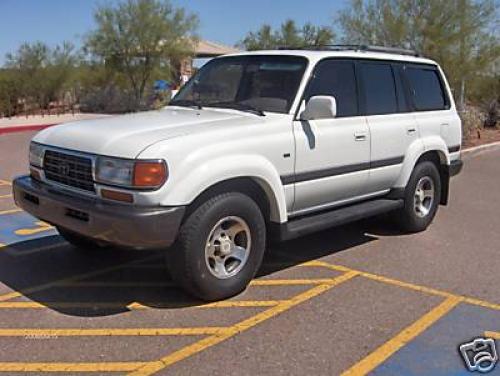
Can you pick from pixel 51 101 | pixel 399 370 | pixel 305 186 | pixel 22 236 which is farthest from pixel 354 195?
pixel 51 101

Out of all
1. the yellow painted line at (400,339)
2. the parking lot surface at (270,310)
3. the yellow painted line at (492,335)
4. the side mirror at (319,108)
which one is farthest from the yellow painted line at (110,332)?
the side mirror at (319,108)

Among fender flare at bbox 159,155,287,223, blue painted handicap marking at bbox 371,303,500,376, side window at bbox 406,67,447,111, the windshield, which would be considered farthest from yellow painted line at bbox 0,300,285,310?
side window at bbox 406,67,447,111

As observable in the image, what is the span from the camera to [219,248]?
4.33 metres

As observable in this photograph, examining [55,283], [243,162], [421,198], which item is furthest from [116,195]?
[421,198]

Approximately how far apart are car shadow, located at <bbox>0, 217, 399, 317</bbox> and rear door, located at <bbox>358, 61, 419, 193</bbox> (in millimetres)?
848

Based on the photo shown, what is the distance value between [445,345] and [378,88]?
2860 mm

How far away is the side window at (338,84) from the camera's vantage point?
16.8ft

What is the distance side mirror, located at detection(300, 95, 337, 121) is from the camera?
4.64 meters

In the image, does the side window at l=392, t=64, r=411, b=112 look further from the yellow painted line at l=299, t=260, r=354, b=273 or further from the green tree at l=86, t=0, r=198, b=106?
the green tree at l=86, t=0, r=198, b=106

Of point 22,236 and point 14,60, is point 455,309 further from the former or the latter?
point 14,60

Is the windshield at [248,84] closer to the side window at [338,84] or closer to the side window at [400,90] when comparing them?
the side window at [338,84]

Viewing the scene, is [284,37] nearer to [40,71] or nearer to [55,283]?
[40,71]

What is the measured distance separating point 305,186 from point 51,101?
994 inches

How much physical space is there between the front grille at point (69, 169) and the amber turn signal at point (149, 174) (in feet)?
1.46
